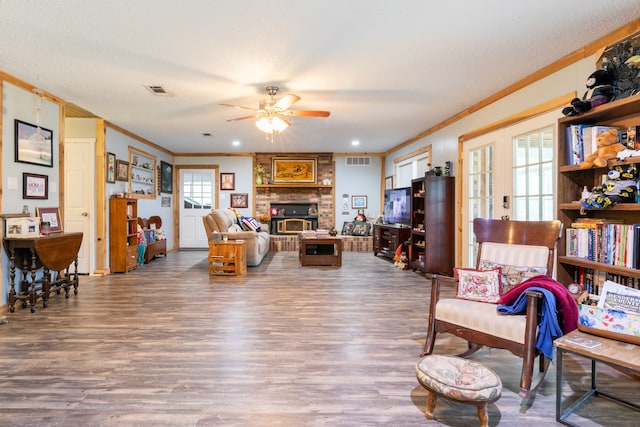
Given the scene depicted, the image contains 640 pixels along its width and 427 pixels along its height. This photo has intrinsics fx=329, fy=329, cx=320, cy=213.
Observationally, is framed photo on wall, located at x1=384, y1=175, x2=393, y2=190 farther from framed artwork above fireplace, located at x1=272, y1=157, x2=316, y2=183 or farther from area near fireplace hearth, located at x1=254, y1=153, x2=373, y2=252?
framed artwork above fireplace, located at x1=272, y1=157, x2=316, y2=183

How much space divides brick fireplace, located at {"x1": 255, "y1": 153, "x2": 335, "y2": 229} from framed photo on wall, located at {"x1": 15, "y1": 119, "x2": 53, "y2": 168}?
4671 mm

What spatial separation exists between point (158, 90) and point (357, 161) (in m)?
5.45

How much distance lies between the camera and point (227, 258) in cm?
490

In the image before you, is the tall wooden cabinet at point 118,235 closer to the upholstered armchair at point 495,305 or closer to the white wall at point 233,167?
the white wall at point 233,167

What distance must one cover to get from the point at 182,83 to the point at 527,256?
3.56 m

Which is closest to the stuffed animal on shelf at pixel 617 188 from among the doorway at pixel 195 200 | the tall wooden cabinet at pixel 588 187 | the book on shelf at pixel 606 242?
the tall wooden cabinet at pixel 588 187

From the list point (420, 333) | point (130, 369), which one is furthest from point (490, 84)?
point (130, 369)

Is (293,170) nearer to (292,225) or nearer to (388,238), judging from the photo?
(292,225)

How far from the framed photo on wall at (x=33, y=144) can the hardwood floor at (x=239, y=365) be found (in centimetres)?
159

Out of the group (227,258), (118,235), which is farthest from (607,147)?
(118,235)

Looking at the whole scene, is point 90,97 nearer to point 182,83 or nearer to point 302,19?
point 182,83

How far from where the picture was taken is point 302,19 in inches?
91.0

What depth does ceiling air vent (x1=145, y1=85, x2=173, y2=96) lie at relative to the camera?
3.62m

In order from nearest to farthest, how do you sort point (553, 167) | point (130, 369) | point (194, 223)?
1. point (130, 369)
2. point (553, 167)
3. point (194, 223)
